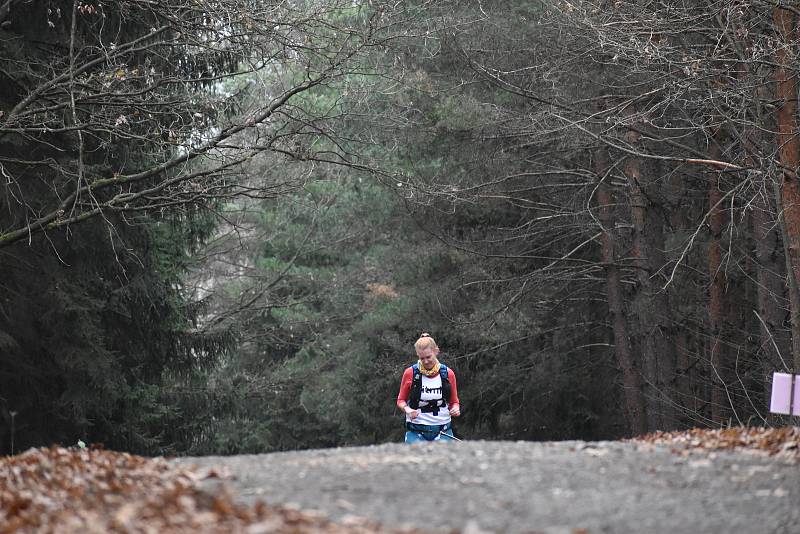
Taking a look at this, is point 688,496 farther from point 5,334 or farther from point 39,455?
point 5,334

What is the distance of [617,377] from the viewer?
2544cm

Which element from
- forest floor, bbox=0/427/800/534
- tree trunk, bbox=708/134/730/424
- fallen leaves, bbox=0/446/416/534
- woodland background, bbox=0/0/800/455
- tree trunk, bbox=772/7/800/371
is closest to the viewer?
fallen leaves, bbox=0/446/416/534

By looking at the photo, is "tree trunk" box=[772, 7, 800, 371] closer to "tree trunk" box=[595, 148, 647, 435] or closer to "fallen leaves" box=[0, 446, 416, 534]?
"fallen leaves" box=[0, 446, 416, 534]

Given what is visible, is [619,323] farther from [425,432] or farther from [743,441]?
[743,441]

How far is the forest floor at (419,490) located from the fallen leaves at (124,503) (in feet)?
0.04

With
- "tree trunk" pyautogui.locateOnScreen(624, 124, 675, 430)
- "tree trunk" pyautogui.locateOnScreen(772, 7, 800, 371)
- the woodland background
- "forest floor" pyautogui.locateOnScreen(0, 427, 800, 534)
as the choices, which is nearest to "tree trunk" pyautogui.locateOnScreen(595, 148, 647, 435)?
the woodland background

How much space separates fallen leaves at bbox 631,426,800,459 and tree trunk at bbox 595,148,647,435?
12.1 metres

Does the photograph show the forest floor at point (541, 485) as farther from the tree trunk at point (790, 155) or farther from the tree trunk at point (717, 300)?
the tree trunk at point (717, 300)

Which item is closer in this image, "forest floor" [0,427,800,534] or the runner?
"forest floor" [0,427,800,534]

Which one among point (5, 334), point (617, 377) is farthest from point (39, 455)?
point (617, 377)

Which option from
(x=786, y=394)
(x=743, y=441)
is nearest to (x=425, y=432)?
(x=743, y=441)

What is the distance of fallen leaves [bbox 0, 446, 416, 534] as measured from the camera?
564 cm

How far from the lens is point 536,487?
674 cm

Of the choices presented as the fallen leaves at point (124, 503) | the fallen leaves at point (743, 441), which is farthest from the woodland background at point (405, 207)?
the fallen leaves at point (124, 503)
